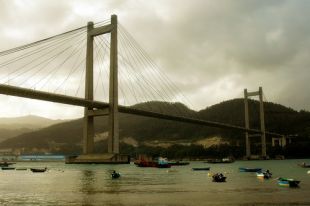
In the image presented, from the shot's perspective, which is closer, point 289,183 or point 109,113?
point 289,183

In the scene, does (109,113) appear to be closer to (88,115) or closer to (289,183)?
(88,115)

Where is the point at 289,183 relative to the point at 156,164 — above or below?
below

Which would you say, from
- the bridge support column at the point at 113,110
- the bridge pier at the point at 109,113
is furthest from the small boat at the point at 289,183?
the bridge support column at the point at 113,110

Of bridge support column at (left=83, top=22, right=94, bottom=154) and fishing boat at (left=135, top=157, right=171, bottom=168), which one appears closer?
bridge support column at (left=83, top=22, right=94, bottom=154)

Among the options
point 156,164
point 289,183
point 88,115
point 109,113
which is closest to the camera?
point 289,183

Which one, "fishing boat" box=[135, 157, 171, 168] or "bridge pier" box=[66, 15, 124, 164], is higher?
"bridge pier" box=[66, 15, 124, 164]

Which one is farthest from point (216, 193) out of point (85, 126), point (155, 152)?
point (155, 152)

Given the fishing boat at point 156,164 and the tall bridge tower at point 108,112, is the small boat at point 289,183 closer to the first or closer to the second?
the tall bridge tower at point 108,112

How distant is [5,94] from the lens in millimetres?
57656

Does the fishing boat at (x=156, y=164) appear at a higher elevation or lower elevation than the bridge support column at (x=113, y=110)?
lower

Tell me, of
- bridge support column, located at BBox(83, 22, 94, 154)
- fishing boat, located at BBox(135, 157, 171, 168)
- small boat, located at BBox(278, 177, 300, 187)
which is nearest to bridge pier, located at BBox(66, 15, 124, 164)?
bridge support column, located at BBox(83, 22, 94, 154)

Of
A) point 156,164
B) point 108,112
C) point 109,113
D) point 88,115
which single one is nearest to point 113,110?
point 109,113

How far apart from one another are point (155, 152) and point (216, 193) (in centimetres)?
14343

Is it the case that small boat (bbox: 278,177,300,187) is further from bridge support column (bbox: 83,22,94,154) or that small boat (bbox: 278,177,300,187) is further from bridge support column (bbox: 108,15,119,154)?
bridge support column (bbox: 83,22,94,154)
